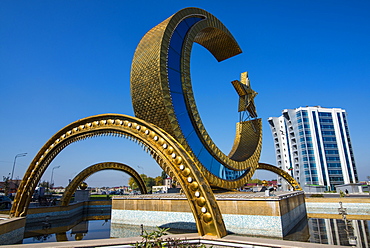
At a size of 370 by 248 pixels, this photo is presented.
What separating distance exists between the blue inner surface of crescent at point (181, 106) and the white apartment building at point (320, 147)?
48.6 metres

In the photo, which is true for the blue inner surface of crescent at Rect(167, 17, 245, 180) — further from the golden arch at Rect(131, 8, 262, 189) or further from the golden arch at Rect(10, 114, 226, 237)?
the golden arch at Rect(10, 114, 226, 237)

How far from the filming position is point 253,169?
73.6ft

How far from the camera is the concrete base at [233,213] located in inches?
475

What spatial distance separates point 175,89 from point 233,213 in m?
8.17

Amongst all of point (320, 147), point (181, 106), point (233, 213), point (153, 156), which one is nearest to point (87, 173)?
point (181, 106)

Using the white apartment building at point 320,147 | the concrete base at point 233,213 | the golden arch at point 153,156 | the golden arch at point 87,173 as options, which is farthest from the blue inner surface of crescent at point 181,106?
the white apartment building at point 320,147

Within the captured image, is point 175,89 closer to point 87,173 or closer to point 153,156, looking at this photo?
point 153,156

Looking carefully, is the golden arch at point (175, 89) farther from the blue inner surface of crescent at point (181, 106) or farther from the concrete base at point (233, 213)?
the concrete base at point (233, 213)

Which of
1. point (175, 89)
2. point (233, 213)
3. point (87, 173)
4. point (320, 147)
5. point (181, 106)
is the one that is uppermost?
point (320, 147)

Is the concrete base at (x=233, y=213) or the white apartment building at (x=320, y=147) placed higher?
the white apartment building at (x=320, y=147)

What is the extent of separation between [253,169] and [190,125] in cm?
968

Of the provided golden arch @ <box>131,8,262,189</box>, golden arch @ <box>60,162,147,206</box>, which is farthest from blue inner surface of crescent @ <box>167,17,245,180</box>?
golden arch @ <box>60,162,147,206</box>

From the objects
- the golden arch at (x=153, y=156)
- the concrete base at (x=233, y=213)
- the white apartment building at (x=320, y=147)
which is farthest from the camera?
the white apartment building at (x=320, y=147)

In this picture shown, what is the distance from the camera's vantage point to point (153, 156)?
9.24 metres
